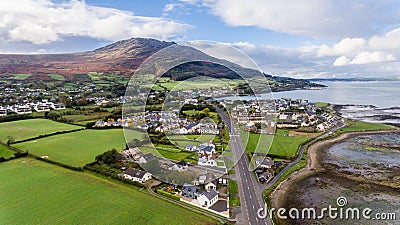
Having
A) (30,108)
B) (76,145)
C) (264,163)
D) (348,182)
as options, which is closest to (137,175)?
(264,163)

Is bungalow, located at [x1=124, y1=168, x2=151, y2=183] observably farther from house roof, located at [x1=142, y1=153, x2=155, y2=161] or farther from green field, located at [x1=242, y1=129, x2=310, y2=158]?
→ green field, located at [x1=242, y1=129, x2=310, y2=158]

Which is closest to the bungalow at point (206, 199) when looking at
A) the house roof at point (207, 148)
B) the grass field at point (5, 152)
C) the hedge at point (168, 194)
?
the hedge at point (168, 194)

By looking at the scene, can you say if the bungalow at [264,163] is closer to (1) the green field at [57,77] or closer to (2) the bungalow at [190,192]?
(2) the bungalow at [190,192]

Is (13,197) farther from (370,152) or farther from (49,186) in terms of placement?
(370,152)

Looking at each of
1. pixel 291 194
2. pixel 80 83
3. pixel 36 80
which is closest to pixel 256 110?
pixel 291 194

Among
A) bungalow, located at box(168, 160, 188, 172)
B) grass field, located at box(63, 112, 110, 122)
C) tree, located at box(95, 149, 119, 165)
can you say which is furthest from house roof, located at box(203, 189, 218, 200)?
grass field, located at box(63, 112, 110, 122)
